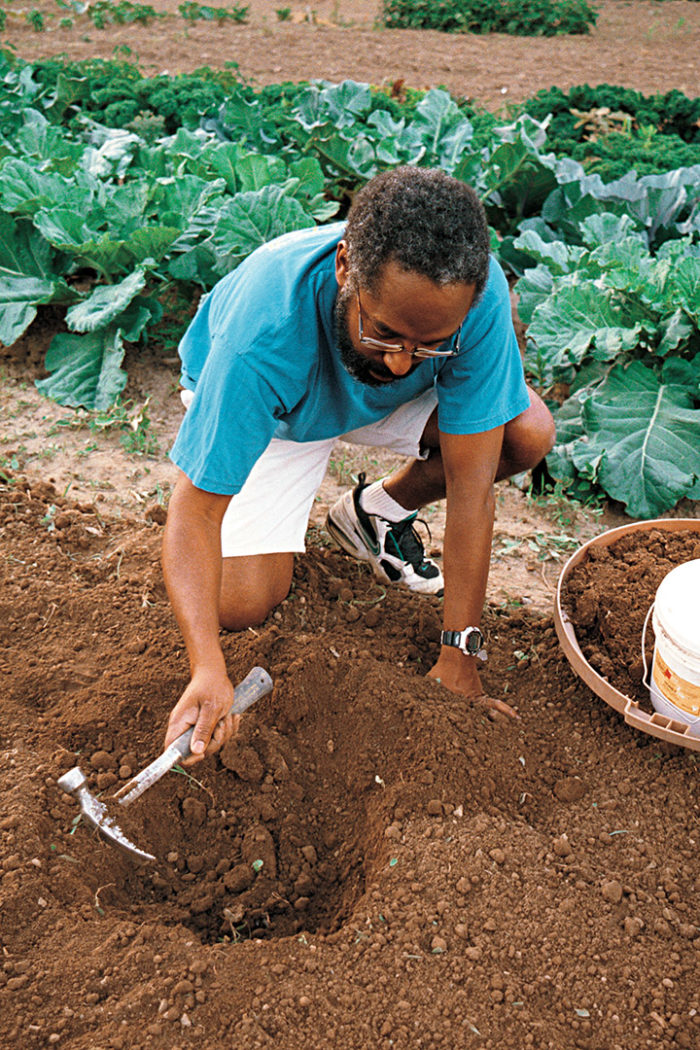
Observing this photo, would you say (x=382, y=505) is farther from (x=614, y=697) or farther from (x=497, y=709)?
(x=614, y=697)

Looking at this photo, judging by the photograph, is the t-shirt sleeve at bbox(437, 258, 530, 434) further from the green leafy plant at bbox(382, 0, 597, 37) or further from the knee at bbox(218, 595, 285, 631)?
the green leafy plant at bbox(382, 0, 597, 37)

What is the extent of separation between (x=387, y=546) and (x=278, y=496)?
50 cm

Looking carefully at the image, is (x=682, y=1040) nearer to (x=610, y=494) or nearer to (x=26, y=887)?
(x=26, y=887)

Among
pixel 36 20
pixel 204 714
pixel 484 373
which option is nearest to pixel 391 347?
pixel 484 373

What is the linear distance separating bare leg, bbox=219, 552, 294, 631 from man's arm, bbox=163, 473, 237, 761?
611 mm

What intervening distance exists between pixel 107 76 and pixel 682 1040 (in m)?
6.94

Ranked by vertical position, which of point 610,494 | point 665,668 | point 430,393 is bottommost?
point 610,494

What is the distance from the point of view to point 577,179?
4.91 metres

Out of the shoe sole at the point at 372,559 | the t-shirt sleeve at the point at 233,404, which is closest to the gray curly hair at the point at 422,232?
the t-shirt sleeve at the point at 233,404

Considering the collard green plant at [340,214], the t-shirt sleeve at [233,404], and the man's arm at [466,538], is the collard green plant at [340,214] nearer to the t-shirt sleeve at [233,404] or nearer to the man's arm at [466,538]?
the man's arm at [466,538]

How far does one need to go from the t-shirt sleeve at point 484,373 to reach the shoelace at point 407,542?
2.48ft

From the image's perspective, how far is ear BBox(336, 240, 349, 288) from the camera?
2.10 metres

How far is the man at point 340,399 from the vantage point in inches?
77.0

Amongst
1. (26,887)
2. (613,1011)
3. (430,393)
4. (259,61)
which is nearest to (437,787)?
→ (613,1011)
